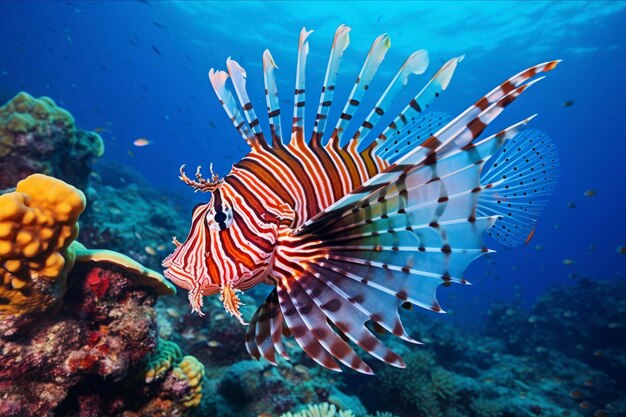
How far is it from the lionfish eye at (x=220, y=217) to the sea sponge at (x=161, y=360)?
6.15 feet

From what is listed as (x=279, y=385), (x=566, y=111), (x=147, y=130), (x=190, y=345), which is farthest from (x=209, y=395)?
(x=147, y=130)

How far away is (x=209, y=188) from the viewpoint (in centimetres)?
199

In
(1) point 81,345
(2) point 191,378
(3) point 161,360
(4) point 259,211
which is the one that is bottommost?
(2) point 191,378

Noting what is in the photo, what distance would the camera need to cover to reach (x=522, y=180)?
8.02ft

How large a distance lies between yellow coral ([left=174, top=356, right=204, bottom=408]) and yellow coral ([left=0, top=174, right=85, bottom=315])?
1395 mm

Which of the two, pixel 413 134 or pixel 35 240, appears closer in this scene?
pixel 35 240

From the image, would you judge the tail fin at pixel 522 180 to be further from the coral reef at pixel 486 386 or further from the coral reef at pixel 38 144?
the coral reef at pixel 38 144

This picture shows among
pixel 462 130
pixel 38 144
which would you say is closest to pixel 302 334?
pixel 462 130

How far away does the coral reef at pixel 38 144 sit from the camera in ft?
18.9

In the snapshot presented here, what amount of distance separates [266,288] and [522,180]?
10970 mm

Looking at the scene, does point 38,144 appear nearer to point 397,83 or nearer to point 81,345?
point 81,345

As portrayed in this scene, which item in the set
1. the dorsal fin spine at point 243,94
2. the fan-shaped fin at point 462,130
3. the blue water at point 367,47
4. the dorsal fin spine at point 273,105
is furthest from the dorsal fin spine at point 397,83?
the blue water at point 367,47

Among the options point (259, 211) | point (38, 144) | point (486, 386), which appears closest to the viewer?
point (259, 211)

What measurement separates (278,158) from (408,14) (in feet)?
91.0
